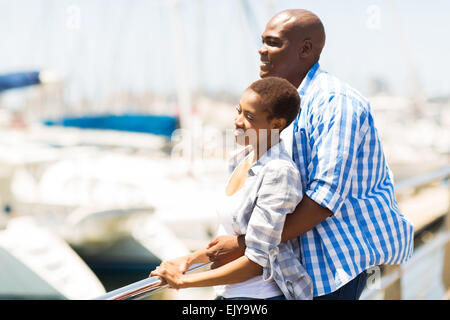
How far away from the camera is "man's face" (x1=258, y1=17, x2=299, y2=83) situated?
1.58 metres

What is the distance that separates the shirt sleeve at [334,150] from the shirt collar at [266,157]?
0.10 metres

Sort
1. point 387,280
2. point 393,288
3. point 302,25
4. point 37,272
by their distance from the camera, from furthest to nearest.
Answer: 1. point 37,272
2. point 393,288
3. point 387,280
4. point 302,25

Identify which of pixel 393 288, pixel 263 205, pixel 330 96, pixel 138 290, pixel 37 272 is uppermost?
pixel 330 96

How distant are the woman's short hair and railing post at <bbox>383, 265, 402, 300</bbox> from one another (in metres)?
2.02

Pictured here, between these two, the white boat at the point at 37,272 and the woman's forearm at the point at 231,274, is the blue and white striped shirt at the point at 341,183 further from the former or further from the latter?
the white boat at the point at 37,272

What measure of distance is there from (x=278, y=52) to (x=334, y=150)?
1.22 feet

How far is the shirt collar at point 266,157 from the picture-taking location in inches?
55.9

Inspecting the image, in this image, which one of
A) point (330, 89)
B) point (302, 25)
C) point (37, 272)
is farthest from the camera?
point (37, 272)

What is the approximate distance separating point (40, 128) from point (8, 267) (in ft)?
30.5

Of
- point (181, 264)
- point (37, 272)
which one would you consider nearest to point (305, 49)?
point (181, 264)

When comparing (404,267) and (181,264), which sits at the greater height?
(181,264)

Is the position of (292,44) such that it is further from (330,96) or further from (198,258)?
(198,258)

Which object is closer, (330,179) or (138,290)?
(330,179)

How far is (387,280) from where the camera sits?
119 inches
